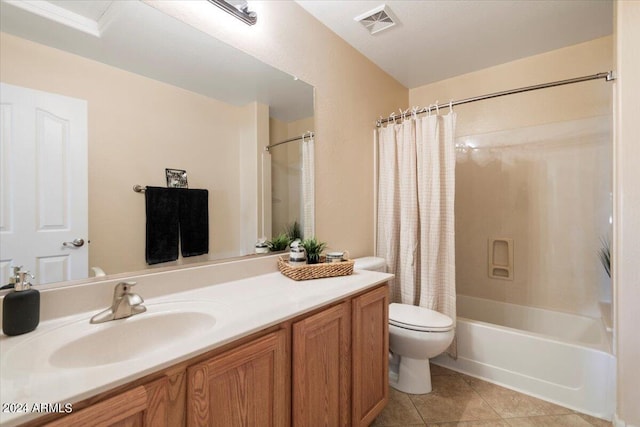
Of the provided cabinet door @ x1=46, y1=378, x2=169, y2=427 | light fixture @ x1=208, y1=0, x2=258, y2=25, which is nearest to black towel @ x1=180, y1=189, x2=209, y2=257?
Result: cabinet door @ x1=46, y1=378, x2=169, y2=427

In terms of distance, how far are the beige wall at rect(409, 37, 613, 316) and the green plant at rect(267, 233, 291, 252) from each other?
1928 millimetres

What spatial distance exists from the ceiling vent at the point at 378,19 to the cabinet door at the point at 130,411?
6.99ft

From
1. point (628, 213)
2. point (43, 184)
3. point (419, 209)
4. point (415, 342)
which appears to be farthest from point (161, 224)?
point (628, 213)

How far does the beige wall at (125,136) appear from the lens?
2.96 feet

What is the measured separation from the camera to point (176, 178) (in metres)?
1.21

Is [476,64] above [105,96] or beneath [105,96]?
above

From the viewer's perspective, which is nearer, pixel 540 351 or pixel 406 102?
pixel 540 351

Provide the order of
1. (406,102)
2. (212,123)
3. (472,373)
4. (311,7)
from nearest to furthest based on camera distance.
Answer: (212,123)
(311,7)
(472,373)
(406,102)

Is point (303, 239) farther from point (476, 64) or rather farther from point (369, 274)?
point (476, 64)

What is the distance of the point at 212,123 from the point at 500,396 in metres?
2.34

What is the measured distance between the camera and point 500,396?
1776 millimetres

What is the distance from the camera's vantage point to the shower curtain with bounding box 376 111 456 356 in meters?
2.04

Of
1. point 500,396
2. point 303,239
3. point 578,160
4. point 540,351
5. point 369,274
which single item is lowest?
point 500,396

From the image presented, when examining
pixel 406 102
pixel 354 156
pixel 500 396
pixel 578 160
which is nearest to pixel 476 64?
pixel 406 102
